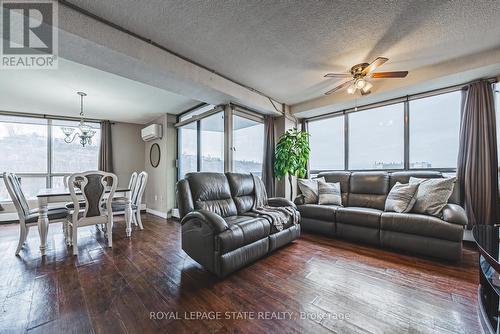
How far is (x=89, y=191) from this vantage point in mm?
2715

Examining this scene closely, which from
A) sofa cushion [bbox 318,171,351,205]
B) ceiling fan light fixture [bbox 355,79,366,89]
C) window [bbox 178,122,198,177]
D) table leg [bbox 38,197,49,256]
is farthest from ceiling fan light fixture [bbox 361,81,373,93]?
table leg [bbox 38,197,49,256]

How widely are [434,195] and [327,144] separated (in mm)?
2207

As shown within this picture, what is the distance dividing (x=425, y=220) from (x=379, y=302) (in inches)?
55.8

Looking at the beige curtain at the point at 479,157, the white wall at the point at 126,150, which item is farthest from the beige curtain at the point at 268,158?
A: the white wall at the point at 126,150

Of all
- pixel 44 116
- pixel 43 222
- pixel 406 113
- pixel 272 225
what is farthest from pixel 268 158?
pixel 44 116

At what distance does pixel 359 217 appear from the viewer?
2.88 m

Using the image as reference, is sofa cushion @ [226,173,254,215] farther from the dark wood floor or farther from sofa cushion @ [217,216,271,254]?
the dark wood floor

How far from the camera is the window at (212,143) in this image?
4133mm

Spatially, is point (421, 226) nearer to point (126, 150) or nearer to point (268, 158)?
point (268, 158)

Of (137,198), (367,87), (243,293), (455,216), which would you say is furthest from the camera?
(137,198)

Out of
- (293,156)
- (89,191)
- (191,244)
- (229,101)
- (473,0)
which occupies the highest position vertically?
(473,0)

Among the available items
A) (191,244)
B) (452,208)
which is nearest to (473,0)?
(452,208)

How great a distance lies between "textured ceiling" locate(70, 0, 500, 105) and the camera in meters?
1.77

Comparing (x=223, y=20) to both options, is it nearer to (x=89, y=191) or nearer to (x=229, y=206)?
(x=229, y=206)
